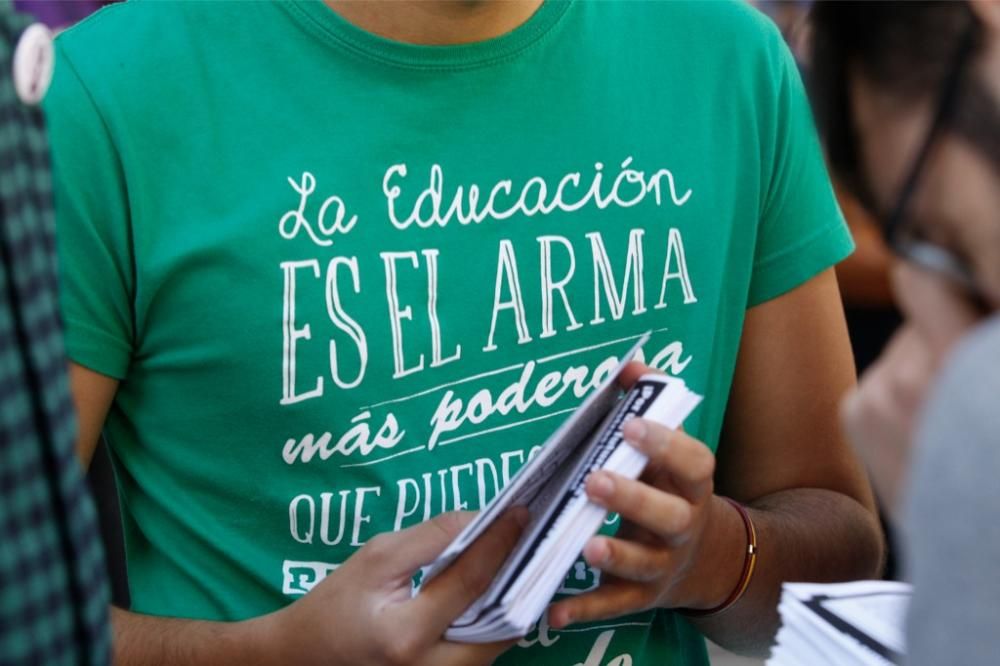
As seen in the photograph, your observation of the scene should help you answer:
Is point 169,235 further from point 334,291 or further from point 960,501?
point 960,501

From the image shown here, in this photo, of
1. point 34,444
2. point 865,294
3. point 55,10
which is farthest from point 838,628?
point 55,10

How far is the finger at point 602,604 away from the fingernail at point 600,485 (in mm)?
188

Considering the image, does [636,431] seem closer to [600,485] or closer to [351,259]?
[600,485]

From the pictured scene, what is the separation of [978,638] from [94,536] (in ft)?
1.99

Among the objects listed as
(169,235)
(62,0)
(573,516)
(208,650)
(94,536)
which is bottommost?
(208,650)

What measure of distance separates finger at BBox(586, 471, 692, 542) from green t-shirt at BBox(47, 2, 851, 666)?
9.2 inches

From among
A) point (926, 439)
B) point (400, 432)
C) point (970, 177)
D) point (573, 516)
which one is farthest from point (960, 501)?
point (400, 432)

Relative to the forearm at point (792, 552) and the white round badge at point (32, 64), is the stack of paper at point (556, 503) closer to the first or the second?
the forearm at point (792, 552)

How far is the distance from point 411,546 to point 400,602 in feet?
0.19

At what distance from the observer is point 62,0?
2.57 meters

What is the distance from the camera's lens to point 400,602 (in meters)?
1.23

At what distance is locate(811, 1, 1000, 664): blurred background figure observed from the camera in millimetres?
626

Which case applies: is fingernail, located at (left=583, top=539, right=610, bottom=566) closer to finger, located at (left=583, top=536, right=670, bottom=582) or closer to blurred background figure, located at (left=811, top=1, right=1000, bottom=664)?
finger, located at (left=583, top=536, right=670, bottom=582)

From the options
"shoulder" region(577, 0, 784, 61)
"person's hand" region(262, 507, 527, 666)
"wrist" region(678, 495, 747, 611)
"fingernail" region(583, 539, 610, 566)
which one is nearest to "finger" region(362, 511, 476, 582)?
"person's hand" region(262, 507, 527, 666)
